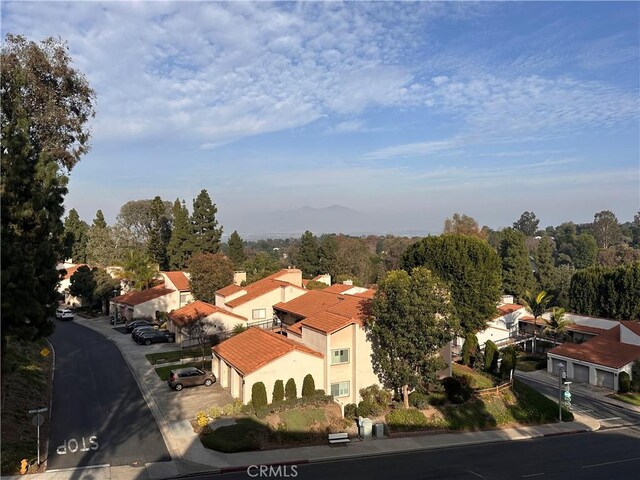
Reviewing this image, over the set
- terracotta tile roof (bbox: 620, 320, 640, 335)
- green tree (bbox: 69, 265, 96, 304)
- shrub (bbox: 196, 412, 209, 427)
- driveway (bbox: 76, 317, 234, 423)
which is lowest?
driveway (bbox: 76, 317, 234, 423)

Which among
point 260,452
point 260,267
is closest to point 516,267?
point 260,267

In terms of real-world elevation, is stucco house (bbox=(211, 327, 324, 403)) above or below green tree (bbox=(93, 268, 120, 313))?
below

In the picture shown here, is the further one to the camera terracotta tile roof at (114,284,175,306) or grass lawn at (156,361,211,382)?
terracotta tile roof at (114,284,175,306)

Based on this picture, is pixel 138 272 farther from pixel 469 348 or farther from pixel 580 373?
pixel 580 373

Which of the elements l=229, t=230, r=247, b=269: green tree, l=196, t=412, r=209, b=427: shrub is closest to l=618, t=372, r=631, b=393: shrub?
l=196, t=412, r=209, b=427: shrub

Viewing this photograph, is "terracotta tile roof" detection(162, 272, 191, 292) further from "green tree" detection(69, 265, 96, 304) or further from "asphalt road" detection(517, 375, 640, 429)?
"asphalt road" detection(517, 375, 640, 429)

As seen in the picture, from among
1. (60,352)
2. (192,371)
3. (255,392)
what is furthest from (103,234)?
(255,392)
